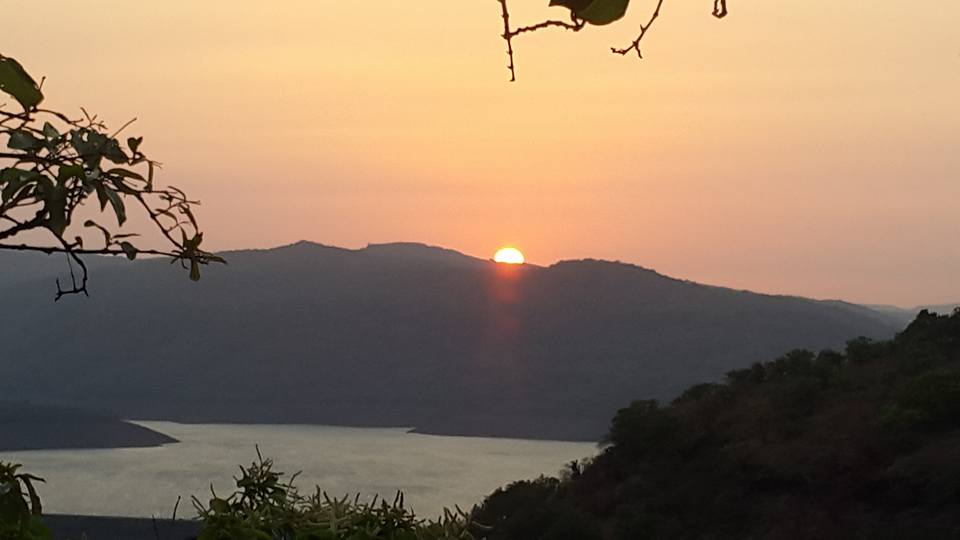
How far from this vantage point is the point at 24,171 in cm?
230

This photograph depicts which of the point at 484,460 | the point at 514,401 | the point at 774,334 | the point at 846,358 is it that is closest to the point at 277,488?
the point at 846,358

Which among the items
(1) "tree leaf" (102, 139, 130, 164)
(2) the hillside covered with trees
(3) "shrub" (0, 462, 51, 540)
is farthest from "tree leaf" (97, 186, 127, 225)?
(2) the hillside covered with trees

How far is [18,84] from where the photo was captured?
211cm

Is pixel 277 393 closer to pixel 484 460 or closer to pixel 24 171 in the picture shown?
pixel 484 460

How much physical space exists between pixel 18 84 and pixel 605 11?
52.5 inches

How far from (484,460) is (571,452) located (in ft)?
39.8

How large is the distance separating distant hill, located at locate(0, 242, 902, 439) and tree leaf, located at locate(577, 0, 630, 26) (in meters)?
141

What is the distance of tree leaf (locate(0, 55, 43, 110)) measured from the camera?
2.08 metres

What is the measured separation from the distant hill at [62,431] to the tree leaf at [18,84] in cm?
13195

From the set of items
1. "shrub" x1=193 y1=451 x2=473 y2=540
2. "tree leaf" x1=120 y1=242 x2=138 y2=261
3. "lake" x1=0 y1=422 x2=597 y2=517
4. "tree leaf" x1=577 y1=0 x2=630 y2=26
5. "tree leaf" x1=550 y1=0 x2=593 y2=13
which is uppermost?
"tree leaf" x1=550 y1=0 x2=593 y2=13

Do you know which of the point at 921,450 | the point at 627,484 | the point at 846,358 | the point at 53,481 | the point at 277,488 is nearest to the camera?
the point at 277,488

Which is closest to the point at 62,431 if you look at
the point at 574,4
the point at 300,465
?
the point at 300,465

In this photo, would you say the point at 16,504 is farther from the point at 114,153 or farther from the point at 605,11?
the point at 605,11

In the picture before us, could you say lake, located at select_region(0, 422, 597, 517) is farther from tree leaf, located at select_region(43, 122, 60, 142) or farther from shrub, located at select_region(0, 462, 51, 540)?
tree leaf, located at select_region(43, 122, 60, 142)
